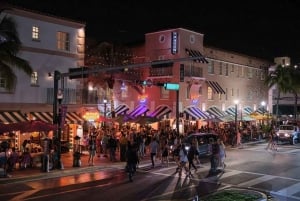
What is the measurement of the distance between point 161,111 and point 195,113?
3.40 metres

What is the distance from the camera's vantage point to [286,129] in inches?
1615

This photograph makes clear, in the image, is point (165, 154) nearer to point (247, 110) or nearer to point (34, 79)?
point (34, 79)

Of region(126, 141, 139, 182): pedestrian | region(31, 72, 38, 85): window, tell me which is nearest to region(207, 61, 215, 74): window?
region(31, 72, 38, 85): window

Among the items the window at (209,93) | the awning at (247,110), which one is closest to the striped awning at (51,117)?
the window at (209,93)

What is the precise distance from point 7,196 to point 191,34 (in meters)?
29.9

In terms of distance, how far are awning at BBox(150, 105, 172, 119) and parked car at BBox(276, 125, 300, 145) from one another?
35.6ft

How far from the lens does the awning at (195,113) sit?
41447 mm

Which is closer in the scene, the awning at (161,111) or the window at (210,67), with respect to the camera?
the awning at (161,111)

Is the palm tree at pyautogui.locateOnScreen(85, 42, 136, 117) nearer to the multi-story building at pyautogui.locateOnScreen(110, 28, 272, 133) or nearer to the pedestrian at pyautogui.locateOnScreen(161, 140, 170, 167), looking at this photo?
the multi-story building at pyautogui.locateOnScreen(110, 28, 272, 133)

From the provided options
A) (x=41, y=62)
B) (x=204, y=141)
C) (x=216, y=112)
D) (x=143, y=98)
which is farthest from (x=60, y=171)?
(x=216, y=112)

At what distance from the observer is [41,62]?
28406mm

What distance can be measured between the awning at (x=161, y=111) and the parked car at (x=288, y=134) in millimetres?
10842

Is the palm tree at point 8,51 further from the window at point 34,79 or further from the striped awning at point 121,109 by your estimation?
the striped awning at point 121,109

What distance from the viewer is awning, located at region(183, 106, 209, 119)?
41.4 meters
